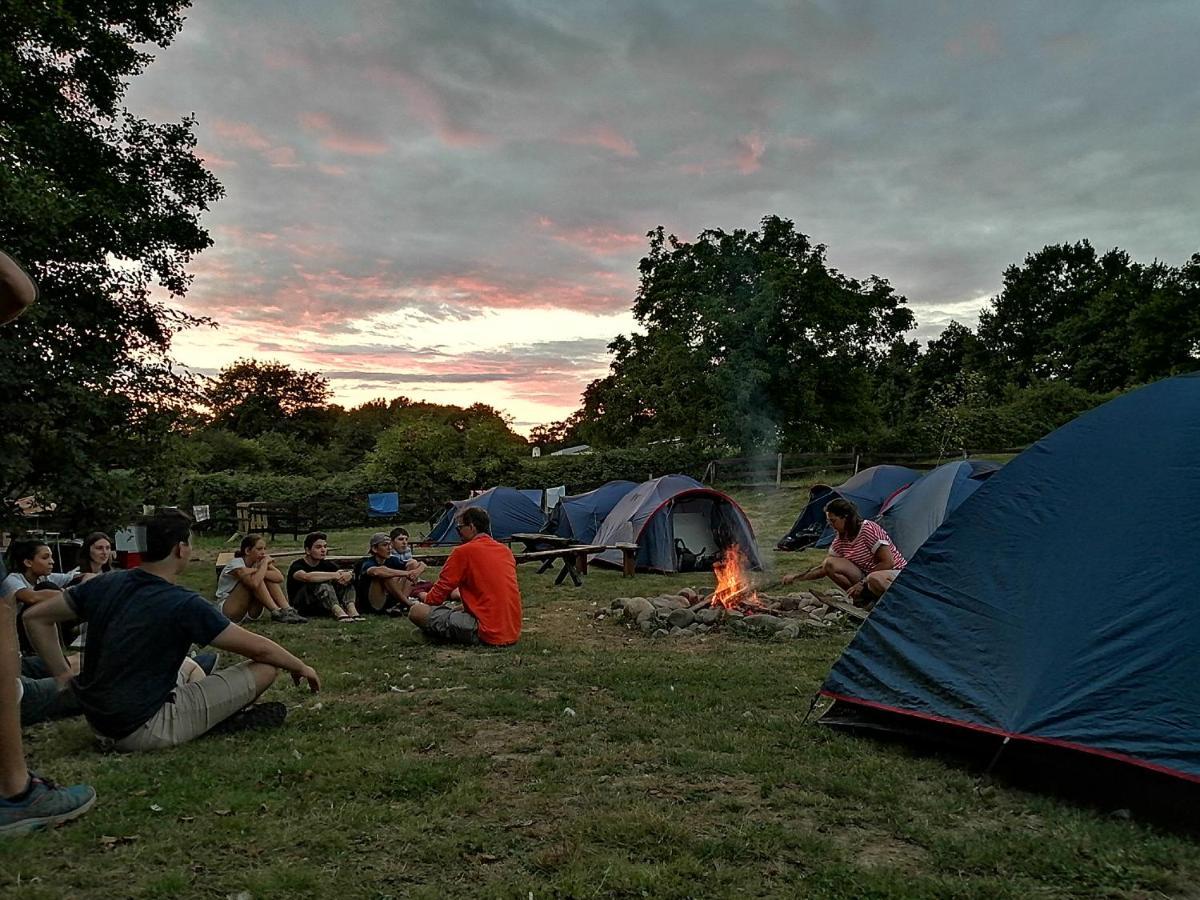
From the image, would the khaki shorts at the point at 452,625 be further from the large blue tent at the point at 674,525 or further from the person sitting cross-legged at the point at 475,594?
the large blue tent at the point at 674,525

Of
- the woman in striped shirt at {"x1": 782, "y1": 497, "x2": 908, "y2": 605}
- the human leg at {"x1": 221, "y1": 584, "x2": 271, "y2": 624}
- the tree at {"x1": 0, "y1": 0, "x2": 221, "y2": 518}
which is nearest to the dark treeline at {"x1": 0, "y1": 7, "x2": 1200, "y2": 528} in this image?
the tree at {"x1": 0, "y1": 0, "x2": 221, "y2": 518}

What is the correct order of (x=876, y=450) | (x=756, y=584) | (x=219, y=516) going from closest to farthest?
(x=756, y=584) < (x=219, y=516) < (x=876, y=450)

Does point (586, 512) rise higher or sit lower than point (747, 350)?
lower

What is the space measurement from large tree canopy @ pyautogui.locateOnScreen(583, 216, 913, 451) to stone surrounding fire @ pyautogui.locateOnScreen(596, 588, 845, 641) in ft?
80.2

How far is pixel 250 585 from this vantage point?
8.91 m

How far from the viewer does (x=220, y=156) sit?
15914 millimetres

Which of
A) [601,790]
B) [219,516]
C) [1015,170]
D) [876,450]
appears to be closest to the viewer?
[601,790]

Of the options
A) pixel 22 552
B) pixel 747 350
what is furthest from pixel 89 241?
pixel 747 350

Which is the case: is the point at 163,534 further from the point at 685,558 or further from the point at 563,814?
the point at 685,558

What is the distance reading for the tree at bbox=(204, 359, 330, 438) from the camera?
5625cm

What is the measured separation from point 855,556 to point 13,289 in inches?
311

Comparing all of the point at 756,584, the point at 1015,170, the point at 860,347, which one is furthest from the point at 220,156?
the point at 860,347

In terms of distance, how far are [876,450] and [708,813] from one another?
36.1m

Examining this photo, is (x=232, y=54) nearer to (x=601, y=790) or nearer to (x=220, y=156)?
(x=220, y=156)
